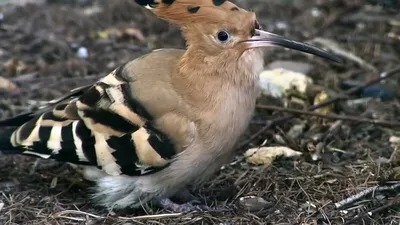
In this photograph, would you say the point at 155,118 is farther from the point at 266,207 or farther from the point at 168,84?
the point at 266,207

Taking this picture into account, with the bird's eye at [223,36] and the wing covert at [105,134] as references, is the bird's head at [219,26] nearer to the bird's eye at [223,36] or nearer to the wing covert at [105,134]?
the bird's eye at [223,36]

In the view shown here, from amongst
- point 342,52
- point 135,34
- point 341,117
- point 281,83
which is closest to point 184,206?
point 341,117

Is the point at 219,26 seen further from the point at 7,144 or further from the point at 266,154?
the point at 7,144

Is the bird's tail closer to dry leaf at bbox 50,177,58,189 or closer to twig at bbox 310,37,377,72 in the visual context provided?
dry leaf at bbox 50,177,58,189

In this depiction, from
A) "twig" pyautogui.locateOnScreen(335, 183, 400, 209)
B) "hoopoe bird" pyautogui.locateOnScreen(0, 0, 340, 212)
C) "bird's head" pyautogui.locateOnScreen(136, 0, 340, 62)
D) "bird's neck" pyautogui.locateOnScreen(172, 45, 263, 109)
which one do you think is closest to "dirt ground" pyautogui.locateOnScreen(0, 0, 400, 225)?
"twig" pyautogui.locateOnScreen(335, 183, 400, 209)

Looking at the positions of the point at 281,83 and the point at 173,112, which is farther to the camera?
the point at 281,83

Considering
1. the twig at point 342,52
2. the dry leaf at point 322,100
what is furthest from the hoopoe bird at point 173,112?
the twig at point 342,52
